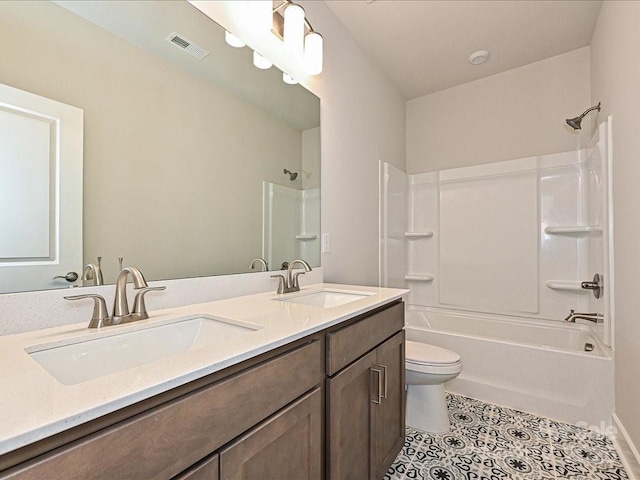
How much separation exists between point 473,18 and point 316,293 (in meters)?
2.04

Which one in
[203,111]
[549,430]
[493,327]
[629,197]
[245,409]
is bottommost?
[549,430]

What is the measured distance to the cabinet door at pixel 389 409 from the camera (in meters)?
1.25

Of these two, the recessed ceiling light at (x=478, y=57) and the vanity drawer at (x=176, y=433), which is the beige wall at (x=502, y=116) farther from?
the vanity drawer at (x=176, y=433)

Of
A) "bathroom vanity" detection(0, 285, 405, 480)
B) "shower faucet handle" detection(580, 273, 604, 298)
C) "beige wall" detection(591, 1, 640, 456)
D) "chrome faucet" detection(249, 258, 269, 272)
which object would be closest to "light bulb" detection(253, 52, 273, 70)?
"chrome faucet" detection(249, 258, 269, 272)

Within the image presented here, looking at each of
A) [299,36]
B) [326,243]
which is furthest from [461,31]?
[326,243]

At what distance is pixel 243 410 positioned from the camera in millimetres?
669

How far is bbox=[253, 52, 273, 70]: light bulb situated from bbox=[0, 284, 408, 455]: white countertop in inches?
46.2

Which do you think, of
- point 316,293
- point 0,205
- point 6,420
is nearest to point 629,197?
point 316,293

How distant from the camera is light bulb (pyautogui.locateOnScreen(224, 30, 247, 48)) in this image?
1.36 m

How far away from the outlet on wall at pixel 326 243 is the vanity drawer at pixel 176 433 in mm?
1104

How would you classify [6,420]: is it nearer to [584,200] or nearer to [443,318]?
[443,318]

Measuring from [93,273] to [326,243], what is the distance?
120 cm

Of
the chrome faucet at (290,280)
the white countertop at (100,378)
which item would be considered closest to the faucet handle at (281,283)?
the chrome faucet at (290,280)

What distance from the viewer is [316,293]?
158 cm
